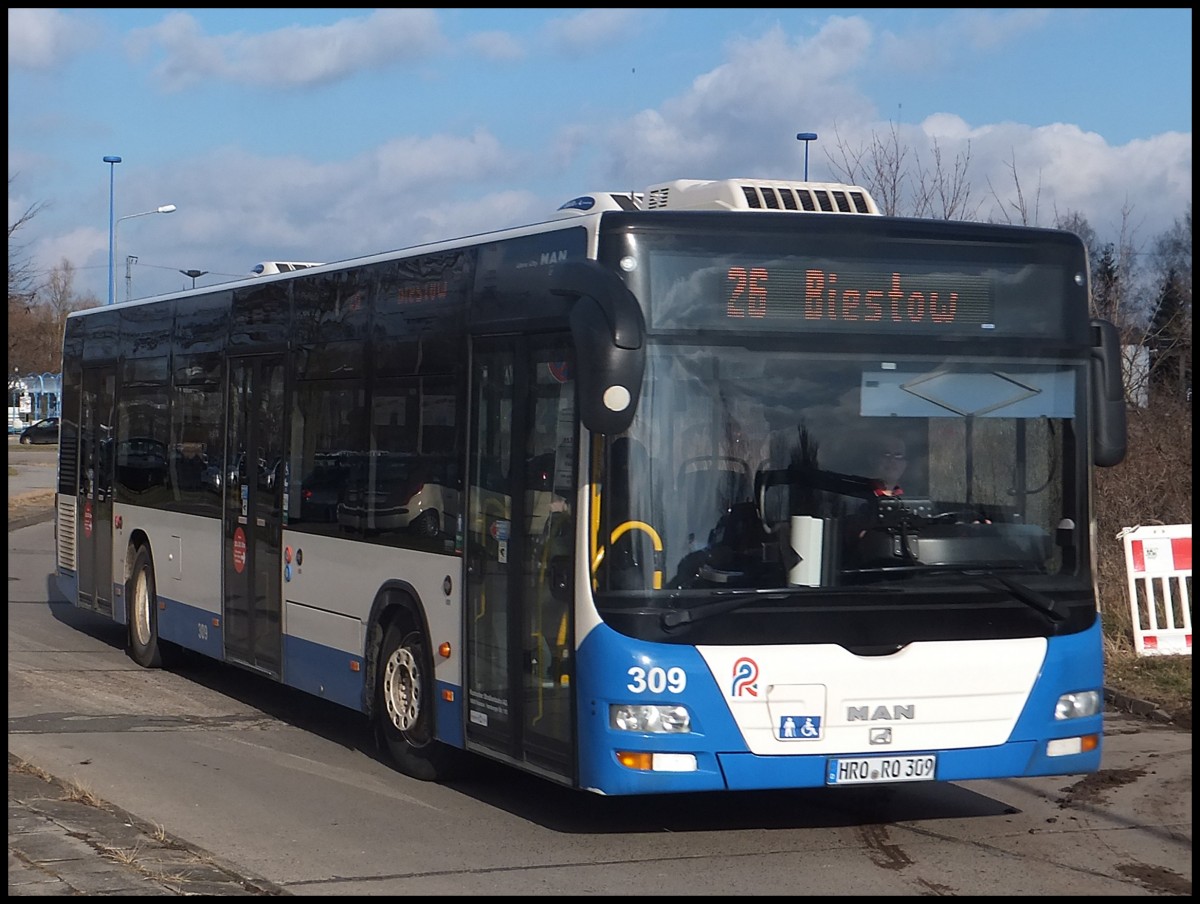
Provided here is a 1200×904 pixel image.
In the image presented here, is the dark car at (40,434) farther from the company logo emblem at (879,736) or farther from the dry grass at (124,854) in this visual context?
the company logo emblem at (879,736)

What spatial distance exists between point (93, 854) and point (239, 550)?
5246mm

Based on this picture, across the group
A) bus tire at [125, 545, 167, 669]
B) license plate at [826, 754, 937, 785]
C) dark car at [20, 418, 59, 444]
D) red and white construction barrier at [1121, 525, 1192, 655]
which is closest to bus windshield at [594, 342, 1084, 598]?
license plate at [826, 754, 937, 785]

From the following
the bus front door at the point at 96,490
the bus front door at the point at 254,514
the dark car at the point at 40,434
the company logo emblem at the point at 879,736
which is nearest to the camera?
the company logo emblem at the point at 879,736

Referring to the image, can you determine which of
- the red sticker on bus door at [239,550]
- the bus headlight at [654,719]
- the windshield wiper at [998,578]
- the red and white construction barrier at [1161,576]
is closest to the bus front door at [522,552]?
the bus headlight at [654,719]

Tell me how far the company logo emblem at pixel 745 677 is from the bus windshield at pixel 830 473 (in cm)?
35

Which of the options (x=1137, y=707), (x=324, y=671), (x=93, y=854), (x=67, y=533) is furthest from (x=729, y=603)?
(x=67, y=533)

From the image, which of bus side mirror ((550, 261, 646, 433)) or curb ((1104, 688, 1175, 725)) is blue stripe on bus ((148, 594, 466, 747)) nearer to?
bus side mirror ((550, 261, 646, 433))

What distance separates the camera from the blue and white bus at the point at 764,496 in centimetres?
742

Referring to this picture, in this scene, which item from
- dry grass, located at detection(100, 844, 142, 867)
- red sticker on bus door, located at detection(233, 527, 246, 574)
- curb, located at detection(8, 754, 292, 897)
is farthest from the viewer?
red sticker on bus door, located at detection(233, 527, 246, 574)

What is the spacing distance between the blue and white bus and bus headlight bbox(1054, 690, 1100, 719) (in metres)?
0.01

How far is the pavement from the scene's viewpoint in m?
6.66

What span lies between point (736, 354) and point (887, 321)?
80 centimetres

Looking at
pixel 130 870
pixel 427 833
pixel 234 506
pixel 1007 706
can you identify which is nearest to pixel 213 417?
pixel 234 506

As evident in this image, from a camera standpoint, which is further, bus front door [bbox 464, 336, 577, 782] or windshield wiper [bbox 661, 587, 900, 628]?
bus front door [bbox 464, 336, 577, 782]
